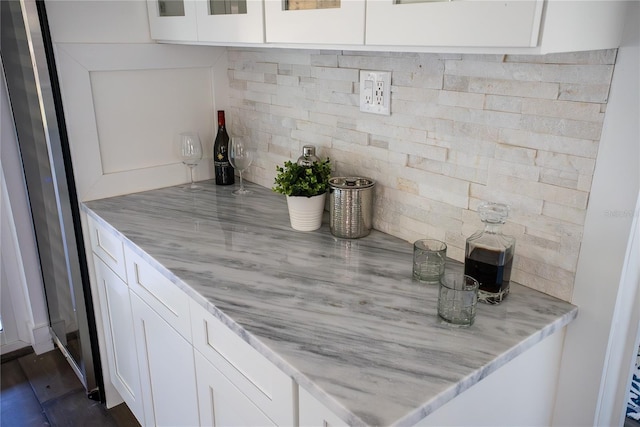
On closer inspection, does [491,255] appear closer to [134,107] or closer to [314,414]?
[314,414]

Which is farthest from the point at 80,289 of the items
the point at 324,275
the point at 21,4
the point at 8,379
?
the point at 324,275

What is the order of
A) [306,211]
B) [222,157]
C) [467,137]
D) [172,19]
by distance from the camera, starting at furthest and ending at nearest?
[222,157] < [172,19] < [306,211] < [467,137]

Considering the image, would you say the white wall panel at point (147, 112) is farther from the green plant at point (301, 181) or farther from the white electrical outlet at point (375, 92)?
the white electrical outlet at point (375, 92)

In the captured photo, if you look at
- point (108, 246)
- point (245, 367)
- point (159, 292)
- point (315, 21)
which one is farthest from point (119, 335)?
point (315, 21)

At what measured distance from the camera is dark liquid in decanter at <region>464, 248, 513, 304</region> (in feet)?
3.66

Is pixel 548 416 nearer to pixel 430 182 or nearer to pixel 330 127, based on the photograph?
pixel 430 182

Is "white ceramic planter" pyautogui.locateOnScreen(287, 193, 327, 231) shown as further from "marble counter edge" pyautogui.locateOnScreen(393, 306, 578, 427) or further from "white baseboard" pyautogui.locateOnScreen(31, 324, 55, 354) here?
"white baseboard" pyautogui.locateOnScreen(31, 324, 55, 354)

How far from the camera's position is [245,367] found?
3.64 feet

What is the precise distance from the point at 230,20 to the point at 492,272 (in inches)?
38.1

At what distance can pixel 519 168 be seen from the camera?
45.3 inches

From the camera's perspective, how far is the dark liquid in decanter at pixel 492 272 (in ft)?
3.66

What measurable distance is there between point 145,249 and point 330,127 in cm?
69

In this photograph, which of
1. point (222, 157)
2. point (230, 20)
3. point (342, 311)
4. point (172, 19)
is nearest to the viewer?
point (342, 311)

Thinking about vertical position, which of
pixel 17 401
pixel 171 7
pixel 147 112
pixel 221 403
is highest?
pixel 171 7
